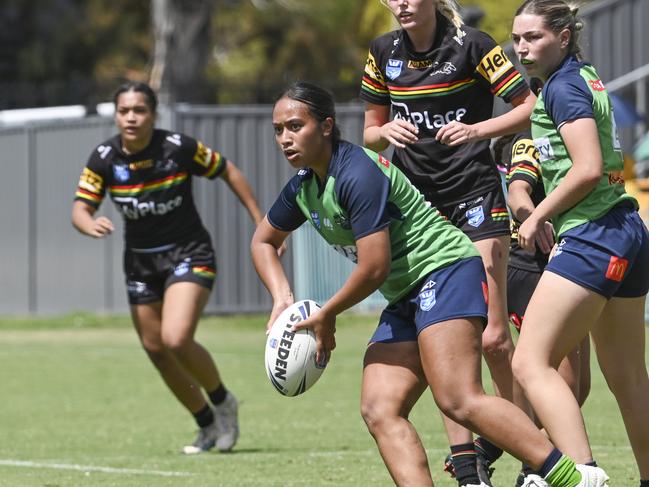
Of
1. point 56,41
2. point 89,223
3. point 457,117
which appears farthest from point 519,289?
point 56,41

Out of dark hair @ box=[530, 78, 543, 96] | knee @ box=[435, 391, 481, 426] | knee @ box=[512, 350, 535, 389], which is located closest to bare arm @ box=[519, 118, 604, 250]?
knee @ box=[512, 350, 535, 389]

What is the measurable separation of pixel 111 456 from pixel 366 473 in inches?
76.4

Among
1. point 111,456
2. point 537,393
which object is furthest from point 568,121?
point 111,456

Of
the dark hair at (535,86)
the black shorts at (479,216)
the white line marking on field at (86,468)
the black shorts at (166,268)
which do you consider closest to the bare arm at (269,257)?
the black shorts at (479,216)

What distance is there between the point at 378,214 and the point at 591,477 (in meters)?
1.34

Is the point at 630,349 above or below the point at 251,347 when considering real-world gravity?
above

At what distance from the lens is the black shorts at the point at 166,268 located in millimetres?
9266

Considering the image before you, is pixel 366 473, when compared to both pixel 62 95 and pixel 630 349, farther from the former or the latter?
pixel 62 95

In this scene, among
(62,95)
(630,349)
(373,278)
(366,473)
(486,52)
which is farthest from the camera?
(62,95)

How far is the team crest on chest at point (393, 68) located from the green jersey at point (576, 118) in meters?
1.08

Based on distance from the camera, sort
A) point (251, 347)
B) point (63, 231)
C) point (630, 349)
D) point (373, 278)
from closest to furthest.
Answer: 1. point (373, 278)
2. point (630, 349)
3. point (251, 347)
4. point (63, 231)

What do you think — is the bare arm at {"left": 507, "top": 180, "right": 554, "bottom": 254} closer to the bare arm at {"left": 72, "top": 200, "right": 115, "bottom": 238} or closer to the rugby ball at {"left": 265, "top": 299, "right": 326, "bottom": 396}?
the rugby ball at {"left": 265, "top": 299, "right": 326, "bottom": 396}

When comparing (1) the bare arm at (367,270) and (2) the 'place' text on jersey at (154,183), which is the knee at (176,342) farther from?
(1) the bare arm at (367,270)

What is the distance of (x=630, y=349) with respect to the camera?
20.0ft
